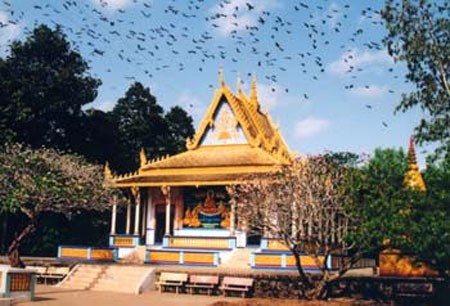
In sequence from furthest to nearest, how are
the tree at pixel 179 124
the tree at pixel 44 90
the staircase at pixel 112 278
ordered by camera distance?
1. the tree at pixel 179 124
2. the tree at pixel 44 90
3. the staircase at pixel 112 278

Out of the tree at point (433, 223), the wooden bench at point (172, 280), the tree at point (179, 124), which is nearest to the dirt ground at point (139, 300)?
the wooden bench at point (172, 280)

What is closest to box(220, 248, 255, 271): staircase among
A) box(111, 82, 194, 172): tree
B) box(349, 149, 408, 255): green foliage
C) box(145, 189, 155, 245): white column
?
box(145, 189, 155, 245): white column

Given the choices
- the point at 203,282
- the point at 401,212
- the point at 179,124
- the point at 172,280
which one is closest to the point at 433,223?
the point at 401,212

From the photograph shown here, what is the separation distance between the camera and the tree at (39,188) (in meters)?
24.2

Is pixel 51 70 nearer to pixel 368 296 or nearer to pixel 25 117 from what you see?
pixel 25 117

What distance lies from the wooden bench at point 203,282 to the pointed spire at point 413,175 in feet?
26.3

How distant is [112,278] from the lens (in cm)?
2481

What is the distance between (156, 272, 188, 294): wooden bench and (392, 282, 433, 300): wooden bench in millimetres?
7795

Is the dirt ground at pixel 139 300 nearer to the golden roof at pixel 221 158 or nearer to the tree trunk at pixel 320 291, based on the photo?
the tree trunk at pixel 320 291

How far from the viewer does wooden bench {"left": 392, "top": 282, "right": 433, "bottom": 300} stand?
20.7 metres

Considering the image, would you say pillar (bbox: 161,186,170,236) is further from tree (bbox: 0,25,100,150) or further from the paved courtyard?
tree (bbox: 0,25,100,150)

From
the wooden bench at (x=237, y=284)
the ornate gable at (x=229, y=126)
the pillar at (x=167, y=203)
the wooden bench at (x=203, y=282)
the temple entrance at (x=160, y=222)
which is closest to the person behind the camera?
the wooden bench at (x=237, y=284)

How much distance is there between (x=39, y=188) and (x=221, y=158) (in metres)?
11.0

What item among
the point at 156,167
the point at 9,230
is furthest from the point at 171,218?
the point at 9,230
